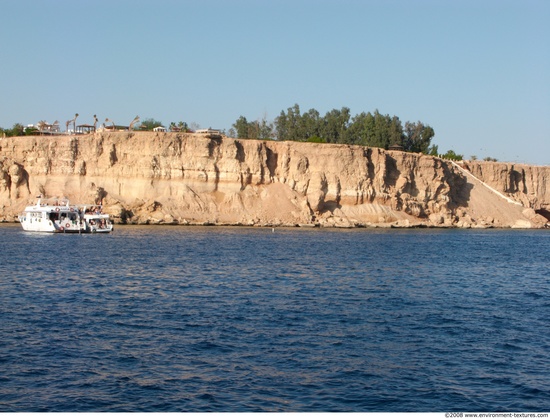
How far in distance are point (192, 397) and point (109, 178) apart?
64.6 meters

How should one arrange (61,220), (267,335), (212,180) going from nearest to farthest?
1. (267,335)
2. (61,220)
3. (212,180)

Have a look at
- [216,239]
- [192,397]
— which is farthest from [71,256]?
[192,397]

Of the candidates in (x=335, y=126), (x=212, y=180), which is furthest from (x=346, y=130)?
(x=212, y=180)

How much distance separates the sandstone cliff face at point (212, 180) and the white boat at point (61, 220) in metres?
6.57

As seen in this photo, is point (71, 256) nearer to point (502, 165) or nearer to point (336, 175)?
point (336, 175)

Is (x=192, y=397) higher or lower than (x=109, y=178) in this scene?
lower

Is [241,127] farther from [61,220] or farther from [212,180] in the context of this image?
[61,220]

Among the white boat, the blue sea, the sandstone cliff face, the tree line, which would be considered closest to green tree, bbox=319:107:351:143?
the tree line

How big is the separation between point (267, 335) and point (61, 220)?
159 ft

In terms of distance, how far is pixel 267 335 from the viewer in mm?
21125

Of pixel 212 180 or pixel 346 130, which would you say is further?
pixel 346 130

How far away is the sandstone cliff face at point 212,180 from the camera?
75562mm

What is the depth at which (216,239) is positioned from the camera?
56.6 metres

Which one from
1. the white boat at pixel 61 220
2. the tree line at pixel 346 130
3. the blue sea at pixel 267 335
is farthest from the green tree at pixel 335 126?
the blue sea at pixel 267 335
